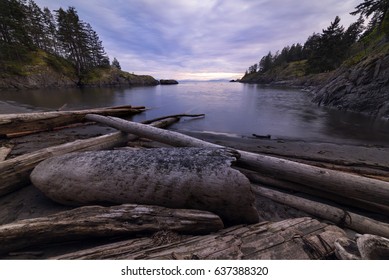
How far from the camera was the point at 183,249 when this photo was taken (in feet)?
6.54

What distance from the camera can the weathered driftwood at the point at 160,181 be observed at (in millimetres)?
2482

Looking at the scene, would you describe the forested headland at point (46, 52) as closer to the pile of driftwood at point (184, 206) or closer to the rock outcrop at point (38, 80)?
the rock outcrop at point (38, 80)

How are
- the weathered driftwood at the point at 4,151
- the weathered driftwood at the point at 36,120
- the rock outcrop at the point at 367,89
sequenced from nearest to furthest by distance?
1. the weathered driftwood at the point at 4,151
2. the weathered driftwood at the point at 36,120
3. the rock outcrop at the point at 367,89

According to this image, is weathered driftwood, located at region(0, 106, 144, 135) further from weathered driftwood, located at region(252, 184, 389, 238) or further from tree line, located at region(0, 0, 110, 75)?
tree line, located at region(0, 0, 110, 75)

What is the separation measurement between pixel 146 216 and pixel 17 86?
55.1m

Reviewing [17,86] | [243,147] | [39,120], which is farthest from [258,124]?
[17,86]

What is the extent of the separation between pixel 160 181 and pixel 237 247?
4.57 feet

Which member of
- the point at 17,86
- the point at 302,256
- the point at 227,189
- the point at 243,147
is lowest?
the point at 243,147

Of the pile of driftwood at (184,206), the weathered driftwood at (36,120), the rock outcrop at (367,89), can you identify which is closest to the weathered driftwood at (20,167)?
the pile of driftwood at (184,206)

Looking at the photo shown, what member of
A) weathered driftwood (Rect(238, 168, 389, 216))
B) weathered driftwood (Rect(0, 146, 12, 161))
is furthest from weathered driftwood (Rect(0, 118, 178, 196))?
weathered driftwood (Rect(238, 168, 389, 216))

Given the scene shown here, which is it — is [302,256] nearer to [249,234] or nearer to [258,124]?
[249,234]

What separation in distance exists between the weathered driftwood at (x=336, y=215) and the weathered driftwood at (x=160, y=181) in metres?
1.13

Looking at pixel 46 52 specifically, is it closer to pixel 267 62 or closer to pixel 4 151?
pixel 4 151

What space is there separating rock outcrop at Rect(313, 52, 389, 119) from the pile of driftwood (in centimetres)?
1471
